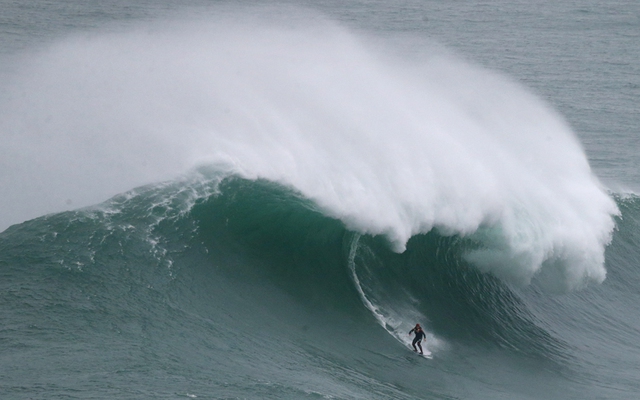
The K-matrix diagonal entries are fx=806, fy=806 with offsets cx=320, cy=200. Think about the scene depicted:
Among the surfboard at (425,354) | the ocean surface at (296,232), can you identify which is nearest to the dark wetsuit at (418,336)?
the surfboard at (425,354)

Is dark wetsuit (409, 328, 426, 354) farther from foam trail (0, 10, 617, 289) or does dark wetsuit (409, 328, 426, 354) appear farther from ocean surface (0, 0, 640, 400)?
foam trail (0, 10, 617, 289)

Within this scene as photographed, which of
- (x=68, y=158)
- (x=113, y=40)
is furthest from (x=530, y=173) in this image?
(x=113, y=40)

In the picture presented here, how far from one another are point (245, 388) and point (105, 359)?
285 cm

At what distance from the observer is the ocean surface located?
1739 centimetres

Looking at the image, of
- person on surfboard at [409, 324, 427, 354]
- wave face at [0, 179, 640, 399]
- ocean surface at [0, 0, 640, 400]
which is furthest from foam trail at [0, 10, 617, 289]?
person on surfboard at [409, 324, 427, 354]

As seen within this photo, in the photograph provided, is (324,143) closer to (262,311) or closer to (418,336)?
(262,311)

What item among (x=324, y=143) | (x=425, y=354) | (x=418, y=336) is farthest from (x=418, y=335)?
(x=324, y=143)

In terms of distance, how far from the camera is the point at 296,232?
22.7m

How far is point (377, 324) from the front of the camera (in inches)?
802

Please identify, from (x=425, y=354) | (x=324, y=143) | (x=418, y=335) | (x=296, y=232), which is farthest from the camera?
(x=324, y=143)

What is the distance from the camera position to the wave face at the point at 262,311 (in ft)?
53.3

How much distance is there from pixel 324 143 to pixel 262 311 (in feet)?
24.5

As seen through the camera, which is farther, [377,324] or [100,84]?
[100,84]

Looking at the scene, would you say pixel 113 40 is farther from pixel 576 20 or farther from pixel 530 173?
pixel 576 20
